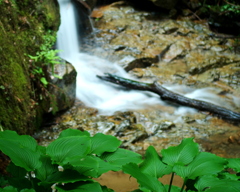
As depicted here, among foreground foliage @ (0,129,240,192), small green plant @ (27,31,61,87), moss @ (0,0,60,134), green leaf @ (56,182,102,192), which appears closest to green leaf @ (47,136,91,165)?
foreground foliage @ (0,129,240,192)

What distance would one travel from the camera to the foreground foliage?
3.93 ft

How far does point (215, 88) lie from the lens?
23.9 feet

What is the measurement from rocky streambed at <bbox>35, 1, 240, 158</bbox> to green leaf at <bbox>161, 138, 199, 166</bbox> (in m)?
2.94

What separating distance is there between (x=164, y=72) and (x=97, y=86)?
2.25 m

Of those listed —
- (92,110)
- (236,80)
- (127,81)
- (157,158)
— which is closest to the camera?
(157,158)

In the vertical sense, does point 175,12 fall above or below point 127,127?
above

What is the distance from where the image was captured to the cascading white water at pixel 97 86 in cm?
633

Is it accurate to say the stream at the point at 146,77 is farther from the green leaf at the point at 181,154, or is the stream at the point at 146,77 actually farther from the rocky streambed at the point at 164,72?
the green leaf at the point at 181,154

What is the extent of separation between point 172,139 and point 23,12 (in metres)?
3.74

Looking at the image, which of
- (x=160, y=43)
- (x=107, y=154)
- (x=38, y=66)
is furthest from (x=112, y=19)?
(x=107, y=154)

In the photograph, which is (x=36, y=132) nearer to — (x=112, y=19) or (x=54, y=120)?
(x=54, y=120)

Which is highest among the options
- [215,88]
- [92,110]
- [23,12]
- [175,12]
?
[23,12]

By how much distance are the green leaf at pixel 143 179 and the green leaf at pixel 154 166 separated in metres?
0.07

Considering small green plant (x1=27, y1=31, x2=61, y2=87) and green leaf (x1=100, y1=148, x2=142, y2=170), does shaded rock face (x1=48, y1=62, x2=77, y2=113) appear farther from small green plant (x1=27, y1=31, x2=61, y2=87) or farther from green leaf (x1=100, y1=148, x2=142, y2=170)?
green leaf (x1=100, y1=148, x2=142, y2=170)
